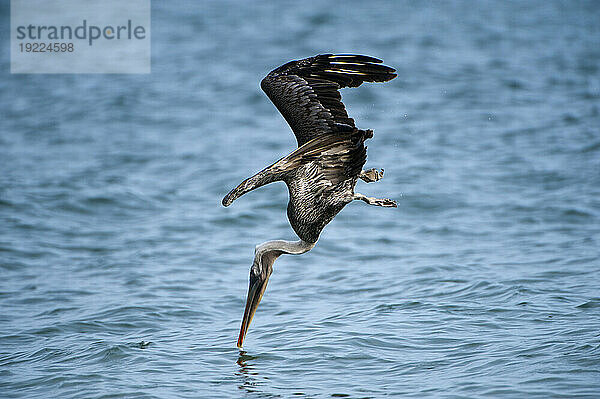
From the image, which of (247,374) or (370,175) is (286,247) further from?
(247,374)

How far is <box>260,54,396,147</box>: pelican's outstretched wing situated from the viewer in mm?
6051

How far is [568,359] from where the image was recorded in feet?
20.4

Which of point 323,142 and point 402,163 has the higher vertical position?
point 323,142

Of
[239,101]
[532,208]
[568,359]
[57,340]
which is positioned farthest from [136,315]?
[239,101]

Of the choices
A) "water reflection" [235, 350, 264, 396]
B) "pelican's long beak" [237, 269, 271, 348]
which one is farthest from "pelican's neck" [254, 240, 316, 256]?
"water reflection" [235, 350, 264, 396]

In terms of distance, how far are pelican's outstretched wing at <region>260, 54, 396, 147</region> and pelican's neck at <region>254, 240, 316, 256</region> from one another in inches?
28.2

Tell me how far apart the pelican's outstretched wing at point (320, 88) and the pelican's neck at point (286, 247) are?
0.72m

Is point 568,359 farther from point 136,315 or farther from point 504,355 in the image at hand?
point 136,315

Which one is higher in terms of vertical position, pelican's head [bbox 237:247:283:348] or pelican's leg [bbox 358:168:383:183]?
pelican's leg [bbox 358:168:383:183]

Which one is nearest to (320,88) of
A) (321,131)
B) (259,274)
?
(321,131)

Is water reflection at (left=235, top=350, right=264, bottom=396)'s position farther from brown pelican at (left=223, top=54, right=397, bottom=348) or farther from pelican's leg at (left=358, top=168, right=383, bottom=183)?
pelican's leg at (left=358, top=168, right=383, bottom=183)

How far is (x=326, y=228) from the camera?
10.6 m

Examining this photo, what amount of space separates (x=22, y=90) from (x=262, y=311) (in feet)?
33.7

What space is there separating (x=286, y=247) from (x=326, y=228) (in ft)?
14.8
